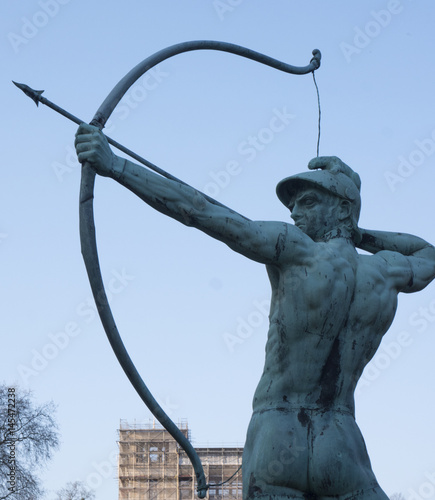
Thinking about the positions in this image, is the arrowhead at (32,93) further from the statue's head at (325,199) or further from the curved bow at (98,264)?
the statue's head at (325,199)

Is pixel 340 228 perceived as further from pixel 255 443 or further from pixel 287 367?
pixel 255 443

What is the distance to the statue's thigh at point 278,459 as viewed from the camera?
21.1 ft

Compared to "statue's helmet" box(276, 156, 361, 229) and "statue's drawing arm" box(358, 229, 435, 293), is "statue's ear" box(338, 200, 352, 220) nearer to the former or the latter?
"statue's helmet" box(276, 156, 361, 229)

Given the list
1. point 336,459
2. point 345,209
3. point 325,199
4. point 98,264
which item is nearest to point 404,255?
point 345,209

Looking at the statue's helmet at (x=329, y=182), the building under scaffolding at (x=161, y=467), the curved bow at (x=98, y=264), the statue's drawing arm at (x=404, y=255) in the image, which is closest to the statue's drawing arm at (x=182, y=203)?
the curved bow at (x=98, y=264)

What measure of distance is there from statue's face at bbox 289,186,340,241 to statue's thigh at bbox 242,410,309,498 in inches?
51.9

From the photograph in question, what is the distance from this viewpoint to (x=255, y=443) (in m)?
6.60

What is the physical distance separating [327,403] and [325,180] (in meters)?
1.51

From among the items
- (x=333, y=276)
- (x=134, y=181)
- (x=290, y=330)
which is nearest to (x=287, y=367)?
(x=290, y=330)

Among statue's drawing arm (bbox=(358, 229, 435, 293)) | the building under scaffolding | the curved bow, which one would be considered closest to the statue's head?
statue's drawing arm (bbox=(358, 229, 435, 293))

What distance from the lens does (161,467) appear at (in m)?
83.8

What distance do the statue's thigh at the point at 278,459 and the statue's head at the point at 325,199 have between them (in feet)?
4.45

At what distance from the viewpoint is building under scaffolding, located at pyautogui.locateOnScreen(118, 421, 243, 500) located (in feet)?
269

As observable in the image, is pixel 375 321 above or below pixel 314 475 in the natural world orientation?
above
